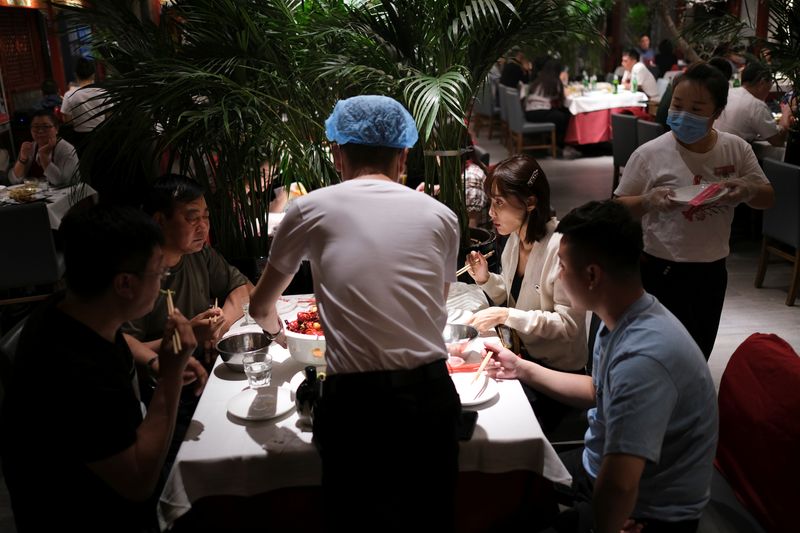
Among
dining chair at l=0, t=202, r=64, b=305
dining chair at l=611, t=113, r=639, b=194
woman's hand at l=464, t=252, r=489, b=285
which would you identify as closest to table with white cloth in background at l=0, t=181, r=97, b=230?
dining chair at l=0, t=202, r=64, b=305

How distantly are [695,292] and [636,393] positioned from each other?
1.49m

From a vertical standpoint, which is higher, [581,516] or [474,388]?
[474,388]

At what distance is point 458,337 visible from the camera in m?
2.31

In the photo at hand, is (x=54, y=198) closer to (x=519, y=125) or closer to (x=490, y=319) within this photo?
(x=490, y=319)

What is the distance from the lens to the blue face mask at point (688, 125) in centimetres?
274

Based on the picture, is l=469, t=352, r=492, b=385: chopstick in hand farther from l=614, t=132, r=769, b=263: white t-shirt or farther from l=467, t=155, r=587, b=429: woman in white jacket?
l=614, t=132, r=769, b=263: white t-shirt

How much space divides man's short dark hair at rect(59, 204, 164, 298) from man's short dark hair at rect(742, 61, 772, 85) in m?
5.31

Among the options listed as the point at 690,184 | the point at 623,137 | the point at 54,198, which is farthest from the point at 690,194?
the point at 623,137

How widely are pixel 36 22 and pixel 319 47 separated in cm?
779

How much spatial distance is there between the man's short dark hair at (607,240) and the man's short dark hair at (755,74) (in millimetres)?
4608

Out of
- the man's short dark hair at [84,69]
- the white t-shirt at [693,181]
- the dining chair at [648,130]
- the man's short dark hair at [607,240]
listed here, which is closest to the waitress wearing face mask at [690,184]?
the white t-shirt at [693,181]

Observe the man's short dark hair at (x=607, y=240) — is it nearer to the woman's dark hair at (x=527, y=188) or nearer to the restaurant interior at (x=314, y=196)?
the restaurant interior at (x=314, y=196)

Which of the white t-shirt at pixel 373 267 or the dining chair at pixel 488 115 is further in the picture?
Result: the dining chair at pixel 488 115

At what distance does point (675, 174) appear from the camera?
282 cm
